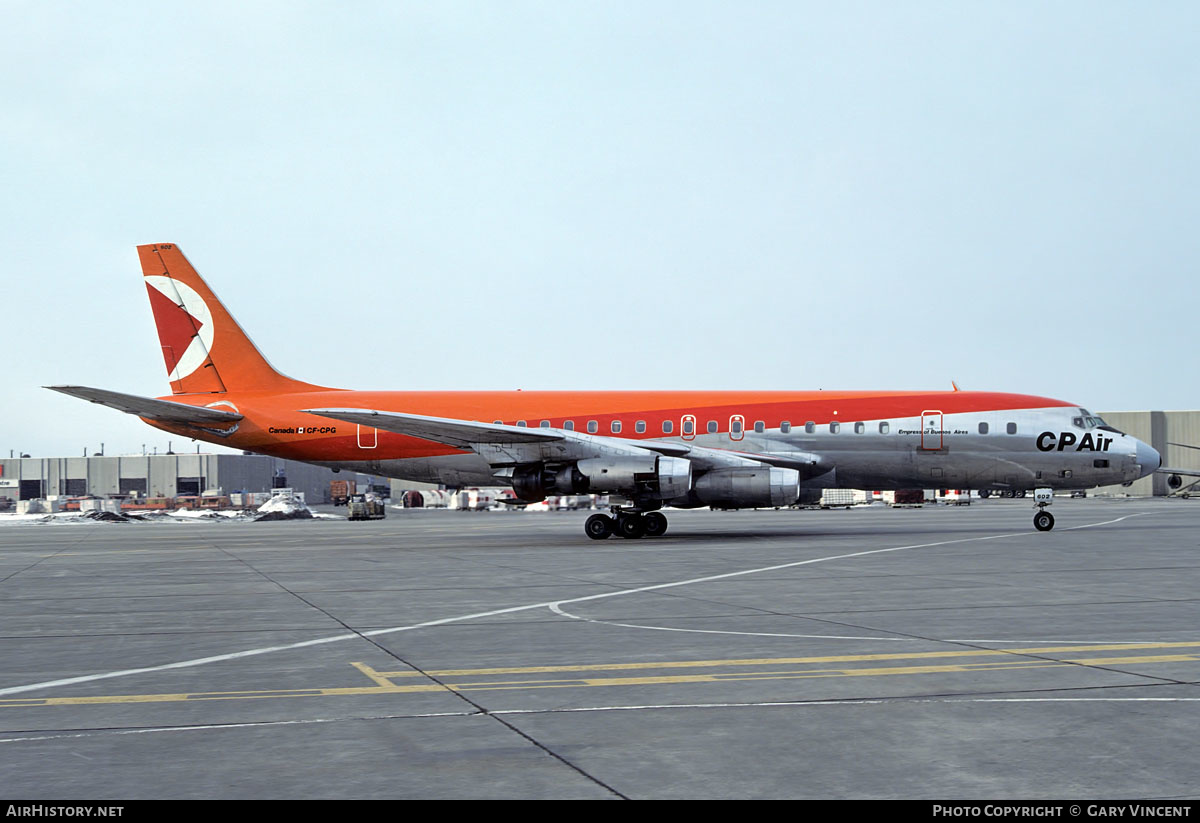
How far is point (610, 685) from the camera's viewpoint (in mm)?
8305

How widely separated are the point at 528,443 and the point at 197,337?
39.2 ft

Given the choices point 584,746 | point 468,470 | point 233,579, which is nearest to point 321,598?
point 233,579

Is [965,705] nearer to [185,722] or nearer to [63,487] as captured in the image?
[185,722]

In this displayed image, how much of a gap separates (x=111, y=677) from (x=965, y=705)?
683cm

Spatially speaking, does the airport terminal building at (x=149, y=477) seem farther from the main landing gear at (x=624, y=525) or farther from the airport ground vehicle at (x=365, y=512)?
the main landing gear at (x=624, y=525)

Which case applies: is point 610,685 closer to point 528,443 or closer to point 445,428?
point 445,428

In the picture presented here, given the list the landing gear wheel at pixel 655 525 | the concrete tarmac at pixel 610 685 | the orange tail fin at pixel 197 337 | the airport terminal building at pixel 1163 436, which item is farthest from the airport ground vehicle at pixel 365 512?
the airport terminal building at pixel 1163 436

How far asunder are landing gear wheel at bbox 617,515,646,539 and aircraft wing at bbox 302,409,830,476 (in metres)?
2.04

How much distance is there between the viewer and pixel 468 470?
31391 millimetres

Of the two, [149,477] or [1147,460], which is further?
[149,477]

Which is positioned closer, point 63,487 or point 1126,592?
point 1126,592

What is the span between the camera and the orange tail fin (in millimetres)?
32875

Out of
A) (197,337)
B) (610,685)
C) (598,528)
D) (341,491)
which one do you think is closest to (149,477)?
(341,491)

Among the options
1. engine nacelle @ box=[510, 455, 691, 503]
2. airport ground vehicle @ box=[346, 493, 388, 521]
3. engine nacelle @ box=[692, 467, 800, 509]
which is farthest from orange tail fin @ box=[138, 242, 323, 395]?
airport ground vehicle @ box=[346, 493, 388, 521]
